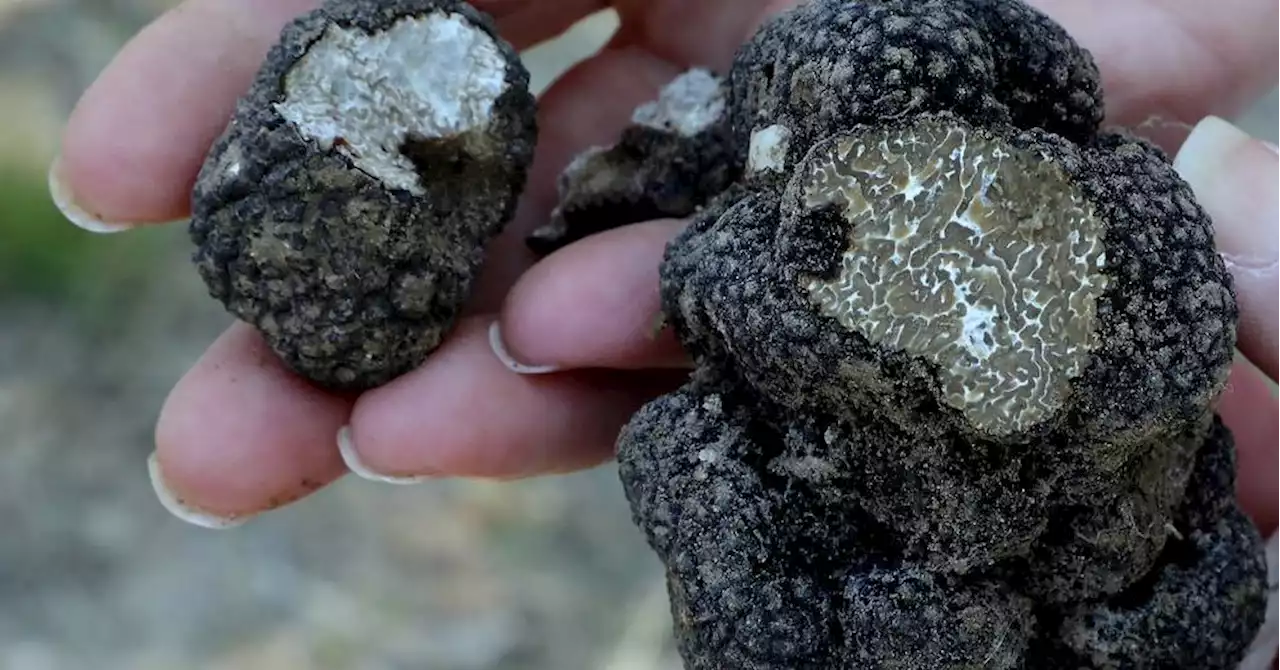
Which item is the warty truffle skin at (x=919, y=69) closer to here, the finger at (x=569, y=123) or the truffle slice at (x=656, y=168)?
the truffle slice at (x=656, y=168)

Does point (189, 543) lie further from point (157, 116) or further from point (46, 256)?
point (157, 116)

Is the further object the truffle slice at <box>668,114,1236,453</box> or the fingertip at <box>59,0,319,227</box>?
the fingertip at <box>59,0,319,227</box>

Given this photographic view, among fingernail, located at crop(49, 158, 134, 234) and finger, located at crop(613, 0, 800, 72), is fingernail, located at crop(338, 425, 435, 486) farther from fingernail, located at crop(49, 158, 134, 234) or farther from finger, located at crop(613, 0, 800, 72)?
finger, located at crop(613, 0, 800, 72)

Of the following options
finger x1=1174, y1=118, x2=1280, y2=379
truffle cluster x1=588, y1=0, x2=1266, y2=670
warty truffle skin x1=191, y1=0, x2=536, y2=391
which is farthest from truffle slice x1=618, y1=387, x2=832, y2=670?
finger x1=1174, y1=118, x2=1280, y2=379

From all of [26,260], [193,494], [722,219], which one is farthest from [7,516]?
[722,219]

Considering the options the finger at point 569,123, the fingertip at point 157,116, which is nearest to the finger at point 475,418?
the finger at point 569,123

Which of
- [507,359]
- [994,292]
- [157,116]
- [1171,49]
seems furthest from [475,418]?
[1171,49]
